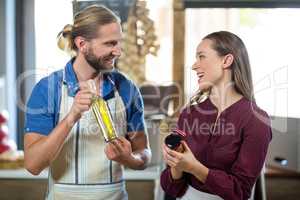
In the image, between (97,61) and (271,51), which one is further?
(271,51)

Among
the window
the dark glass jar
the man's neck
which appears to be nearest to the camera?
the dark glass jar

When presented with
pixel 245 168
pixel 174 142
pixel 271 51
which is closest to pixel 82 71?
pixel 174 142

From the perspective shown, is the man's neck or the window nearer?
the man's neck

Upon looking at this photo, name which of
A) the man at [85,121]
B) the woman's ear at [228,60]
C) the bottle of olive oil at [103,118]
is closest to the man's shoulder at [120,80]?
the man at [85,121]

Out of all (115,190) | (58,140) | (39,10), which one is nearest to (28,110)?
(58,140)

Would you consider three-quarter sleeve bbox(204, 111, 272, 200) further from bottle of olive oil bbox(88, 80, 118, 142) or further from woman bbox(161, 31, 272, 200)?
bottle of olive oil bbox(88, 80, 118, 142)

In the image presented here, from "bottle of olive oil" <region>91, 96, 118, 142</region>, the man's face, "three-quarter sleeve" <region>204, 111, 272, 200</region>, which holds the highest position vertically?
the man's face

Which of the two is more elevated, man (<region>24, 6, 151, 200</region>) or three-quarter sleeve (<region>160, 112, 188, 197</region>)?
man (<region>24, 6, 151, 200</region>)

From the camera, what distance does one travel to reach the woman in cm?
73

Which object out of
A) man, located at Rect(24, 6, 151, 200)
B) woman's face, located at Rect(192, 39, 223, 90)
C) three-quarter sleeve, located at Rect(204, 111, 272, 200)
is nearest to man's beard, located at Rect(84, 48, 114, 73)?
man, located at Rect(24, 6, 151, 200)

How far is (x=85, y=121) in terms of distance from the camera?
2.69 ft

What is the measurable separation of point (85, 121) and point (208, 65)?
255 mm

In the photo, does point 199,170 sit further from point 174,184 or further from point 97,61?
point 97,61

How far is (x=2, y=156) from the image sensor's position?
136cm
